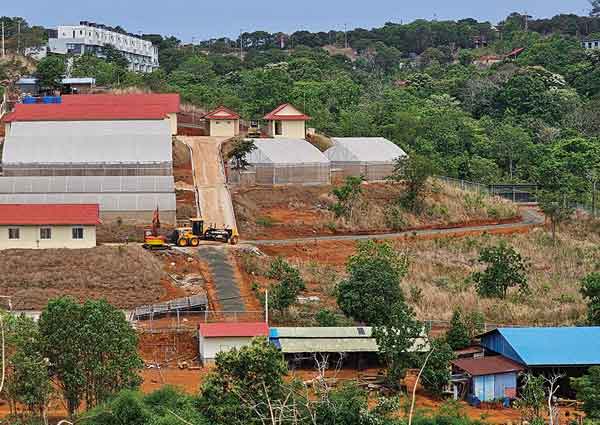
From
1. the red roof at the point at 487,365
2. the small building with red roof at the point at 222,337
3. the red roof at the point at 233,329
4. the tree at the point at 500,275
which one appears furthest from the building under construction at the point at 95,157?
the red roof at the point at 487,365

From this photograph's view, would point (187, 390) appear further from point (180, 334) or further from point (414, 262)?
point (414, 262)

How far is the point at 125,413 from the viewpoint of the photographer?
90.2ft

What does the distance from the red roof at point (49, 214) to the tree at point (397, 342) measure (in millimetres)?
16276

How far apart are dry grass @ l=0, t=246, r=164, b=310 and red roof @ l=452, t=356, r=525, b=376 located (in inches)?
501

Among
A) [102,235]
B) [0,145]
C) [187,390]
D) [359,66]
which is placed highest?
[359,66]

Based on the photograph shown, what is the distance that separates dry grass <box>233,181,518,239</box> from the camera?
55.2 m

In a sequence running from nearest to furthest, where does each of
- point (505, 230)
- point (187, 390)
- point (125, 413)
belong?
1. point (125, 413)
2. point (187, 390)
3. point (505, 230)

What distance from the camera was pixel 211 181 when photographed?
5934cm

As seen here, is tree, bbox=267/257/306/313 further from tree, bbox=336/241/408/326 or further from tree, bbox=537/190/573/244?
tree, bbox=537/190/573/244

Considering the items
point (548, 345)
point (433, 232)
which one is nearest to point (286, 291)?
point (548, 345)

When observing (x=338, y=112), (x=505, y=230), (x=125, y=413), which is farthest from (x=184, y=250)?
(x=338, y=112)

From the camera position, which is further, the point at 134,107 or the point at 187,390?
the point at 134,107

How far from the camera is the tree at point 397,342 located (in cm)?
3550

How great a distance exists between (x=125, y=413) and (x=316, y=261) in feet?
77.9
